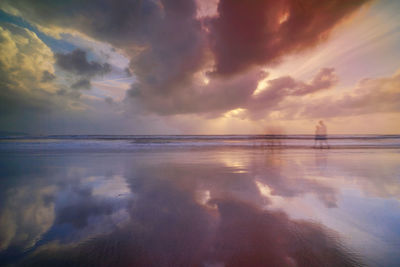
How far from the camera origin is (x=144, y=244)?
212cm

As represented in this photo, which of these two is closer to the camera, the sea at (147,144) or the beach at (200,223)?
the beach at (200,223)

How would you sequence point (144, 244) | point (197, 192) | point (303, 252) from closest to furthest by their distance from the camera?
point (303, 252), point (144, 244), point (197, 192)

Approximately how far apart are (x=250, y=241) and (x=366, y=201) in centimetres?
328

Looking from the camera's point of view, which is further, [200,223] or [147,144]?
[147,144]

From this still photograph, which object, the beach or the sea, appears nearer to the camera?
the beach

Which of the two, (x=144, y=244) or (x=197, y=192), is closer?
(x=144, y=244)

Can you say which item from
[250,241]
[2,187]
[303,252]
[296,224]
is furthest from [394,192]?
[2,187]

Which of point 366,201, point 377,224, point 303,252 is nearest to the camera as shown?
point 303,252

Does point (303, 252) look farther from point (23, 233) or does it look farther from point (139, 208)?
point (23, 233)

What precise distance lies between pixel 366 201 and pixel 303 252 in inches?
113

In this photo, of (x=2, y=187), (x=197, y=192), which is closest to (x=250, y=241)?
(x=197, y=192)

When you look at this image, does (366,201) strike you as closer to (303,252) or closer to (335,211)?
(335,211)

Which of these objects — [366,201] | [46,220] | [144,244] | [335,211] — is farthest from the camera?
[366,201]

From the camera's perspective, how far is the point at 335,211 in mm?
3080
